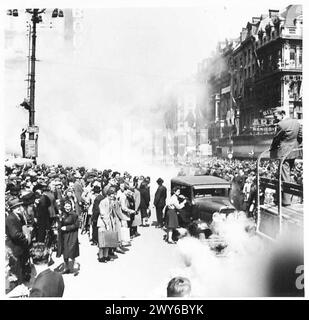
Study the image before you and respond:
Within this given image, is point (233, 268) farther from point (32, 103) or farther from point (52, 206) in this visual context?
point (32, 103)

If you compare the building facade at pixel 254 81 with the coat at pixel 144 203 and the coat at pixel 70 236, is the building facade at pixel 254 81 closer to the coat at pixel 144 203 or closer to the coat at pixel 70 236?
the coat at pixel 144 203

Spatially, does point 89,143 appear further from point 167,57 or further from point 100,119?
point 167,57

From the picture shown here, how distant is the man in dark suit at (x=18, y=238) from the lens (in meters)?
4.86

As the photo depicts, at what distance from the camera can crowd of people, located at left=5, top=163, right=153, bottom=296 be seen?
5.26 meters

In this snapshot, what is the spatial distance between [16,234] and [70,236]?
76cm

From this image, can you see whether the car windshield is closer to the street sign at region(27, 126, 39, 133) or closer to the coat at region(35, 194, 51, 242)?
the coat at region(35, 194, 51, 242)

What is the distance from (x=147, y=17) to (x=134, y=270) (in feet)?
12.6

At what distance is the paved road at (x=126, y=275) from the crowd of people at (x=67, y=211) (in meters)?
0.15

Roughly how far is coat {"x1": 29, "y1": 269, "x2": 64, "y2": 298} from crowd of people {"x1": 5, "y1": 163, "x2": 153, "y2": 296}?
1104 millimetres

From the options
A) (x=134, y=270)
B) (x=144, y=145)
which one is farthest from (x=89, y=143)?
(x=134, y=270)

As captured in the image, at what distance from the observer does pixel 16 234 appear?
4.86m

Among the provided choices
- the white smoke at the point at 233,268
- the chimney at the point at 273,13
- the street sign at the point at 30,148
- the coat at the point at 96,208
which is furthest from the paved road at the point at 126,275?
the chimney at the point at 273,13

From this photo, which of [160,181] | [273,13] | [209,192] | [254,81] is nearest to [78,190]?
[160,181]

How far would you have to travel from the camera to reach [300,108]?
561 centimetres
